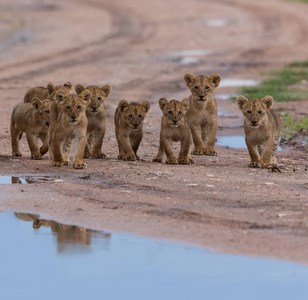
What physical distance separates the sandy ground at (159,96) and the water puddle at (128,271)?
31 centimetres

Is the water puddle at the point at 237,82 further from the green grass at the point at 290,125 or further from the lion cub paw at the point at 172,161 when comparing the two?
the lion cub paw at the point at 172,161

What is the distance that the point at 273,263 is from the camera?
271 inches

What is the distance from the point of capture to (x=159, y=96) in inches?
763

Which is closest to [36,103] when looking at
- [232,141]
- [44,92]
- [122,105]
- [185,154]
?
[122,105]

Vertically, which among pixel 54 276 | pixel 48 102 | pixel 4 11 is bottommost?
pixel 54 276

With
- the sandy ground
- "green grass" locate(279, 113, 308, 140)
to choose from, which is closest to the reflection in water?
the sandy ground

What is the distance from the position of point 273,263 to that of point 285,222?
Answer: 3.97 ft

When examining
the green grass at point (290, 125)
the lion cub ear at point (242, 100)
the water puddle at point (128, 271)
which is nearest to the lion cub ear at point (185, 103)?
the lion cub ear at point (242, 100)

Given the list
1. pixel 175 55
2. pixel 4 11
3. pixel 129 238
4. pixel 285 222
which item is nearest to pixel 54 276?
pixel 129 238

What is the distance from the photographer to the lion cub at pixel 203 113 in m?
12.7

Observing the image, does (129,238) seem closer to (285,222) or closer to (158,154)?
(285,222)

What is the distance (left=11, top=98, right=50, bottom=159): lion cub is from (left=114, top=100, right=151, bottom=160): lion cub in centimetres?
98

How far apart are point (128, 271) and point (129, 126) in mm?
5306

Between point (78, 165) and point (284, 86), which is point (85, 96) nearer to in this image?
point (78, 165)
